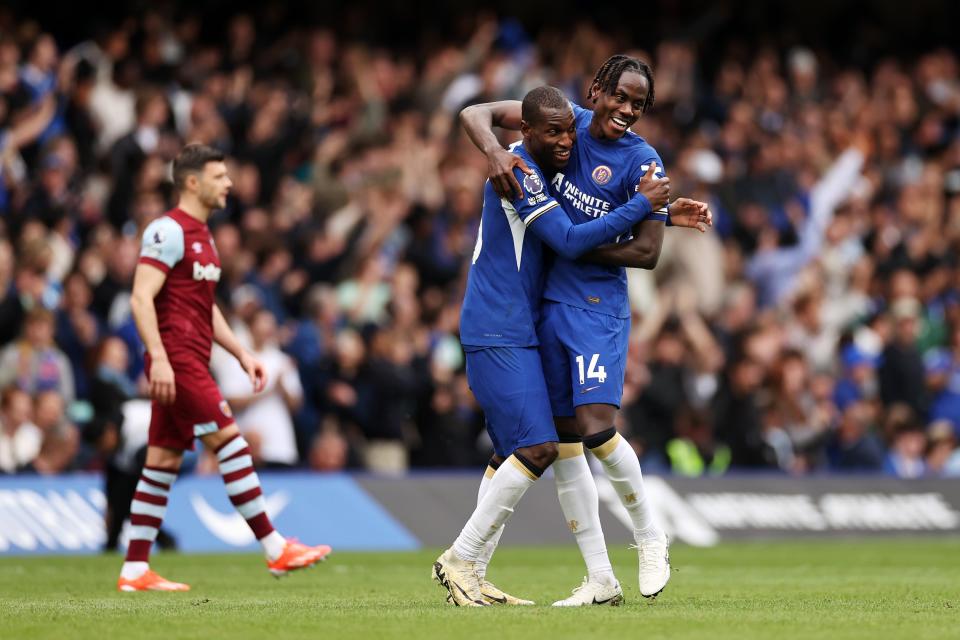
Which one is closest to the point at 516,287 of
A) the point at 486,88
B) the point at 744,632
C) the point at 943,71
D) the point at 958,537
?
the point at 744,632

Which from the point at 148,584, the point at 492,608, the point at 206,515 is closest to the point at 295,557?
the point at 148,584

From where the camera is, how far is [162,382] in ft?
32.0

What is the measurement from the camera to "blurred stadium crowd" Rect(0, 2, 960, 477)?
1540 centimetres

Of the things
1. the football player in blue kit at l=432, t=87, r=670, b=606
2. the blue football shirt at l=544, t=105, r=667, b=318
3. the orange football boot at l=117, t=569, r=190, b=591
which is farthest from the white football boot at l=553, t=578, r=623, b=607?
the orange football boot at l=117, t=569, r=190, b=591

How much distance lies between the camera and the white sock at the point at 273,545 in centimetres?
1020

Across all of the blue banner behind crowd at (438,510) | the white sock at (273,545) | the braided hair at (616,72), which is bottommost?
the blue banner behind crowd at (438,510)

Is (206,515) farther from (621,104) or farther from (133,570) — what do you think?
(621,104)

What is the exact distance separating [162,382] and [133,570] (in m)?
1.25

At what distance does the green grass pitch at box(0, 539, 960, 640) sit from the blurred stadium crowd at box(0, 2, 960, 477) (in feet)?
8.13

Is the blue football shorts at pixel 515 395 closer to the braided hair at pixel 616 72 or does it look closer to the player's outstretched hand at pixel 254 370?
the braided hair at pixel 616 72

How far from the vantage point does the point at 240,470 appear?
1024cm

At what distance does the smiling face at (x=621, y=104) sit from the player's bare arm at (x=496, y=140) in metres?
0.49

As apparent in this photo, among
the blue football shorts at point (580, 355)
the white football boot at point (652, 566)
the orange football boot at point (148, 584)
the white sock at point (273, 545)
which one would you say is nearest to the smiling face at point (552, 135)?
the blue football shorts at point (580, 355)

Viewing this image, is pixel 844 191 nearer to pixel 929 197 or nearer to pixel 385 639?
pixel 929 197
